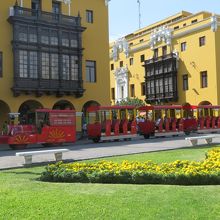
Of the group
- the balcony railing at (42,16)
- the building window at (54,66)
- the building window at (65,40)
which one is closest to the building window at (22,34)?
the balcony railing at (42,16)

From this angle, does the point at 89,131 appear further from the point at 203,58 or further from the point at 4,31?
the point at 203,58

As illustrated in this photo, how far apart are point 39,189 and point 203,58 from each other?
4343cm

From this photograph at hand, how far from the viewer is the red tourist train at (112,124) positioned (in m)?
26.6

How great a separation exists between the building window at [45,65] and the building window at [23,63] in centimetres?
142

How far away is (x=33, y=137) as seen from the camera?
86.6 ft

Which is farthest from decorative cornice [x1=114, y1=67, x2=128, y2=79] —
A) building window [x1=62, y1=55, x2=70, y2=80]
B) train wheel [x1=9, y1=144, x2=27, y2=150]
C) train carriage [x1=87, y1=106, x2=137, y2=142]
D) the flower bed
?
the flower bed

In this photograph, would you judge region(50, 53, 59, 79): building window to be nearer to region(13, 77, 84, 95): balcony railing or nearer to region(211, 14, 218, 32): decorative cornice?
region(13, 77, 84, 95): balcony railing

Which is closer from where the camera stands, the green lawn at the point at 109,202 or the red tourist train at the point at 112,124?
the green lawn at the point at 109,202

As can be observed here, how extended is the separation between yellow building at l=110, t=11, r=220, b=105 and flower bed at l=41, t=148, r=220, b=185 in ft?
130

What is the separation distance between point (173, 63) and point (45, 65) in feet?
77.7

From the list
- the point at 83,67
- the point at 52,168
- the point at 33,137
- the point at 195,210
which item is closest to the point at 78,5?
the point at 83,67

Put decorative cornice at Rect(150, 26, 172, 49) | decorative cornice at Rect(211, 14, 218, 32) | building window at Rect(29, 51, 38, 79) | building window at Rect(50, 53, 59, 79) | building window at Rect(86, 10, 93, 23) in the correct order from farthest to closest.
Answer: decorative cornice at Rect(150, 26, 172, 49) → decorative cornice at Rect(211, 14, 218, 32) → building window at Rect(86, 10, 93, 23) → building window at Rect(50, 53, 59, 79) → building window at Rect(29, 51, 38, 79)

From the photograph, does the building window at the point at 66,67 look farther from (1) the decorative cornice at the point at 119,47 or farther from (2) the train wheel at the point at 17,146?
(1) the decorative cornice at the point at 119,47

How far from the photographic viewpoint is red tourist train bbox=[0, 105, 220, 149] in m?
26.6
